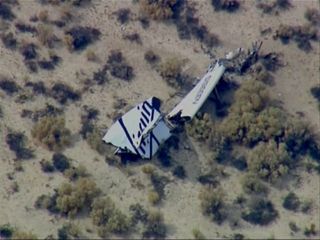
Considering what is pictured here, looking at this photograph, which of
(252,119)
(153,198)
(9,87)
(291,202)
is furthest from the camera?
(9,87)

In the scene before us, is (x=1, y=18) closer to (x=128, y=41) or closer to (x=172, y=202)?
(x=128, y=41)

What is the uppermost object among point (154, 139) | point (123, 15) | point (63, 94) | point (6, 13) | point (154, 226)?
point (123, 15)

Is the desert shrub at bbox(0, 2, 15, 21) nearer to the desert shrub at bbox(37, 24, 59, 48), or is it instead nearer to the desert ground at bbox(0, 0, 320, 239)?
the desert ground at bbox(0, 0, 320, 239)

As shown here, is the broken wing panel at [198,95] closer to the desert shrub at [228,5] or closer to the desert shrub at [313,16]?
the desert shrub at [228,5]

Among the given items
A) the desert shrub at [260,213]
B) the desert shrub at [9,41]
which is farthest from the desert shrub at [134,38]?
the desert shrub at [260,213]

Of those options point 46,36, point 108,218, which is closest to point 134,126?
point 108,218

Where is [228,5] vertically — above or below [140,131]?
above

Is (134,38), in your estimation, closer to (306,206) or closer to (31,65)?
(31,65)

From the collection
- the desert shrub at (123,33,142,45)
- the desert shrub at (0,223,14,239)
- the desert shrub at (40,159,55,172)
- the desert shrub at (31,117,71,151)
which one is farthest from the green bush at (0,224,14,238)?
the desert shrub at (123,33,142,45)
